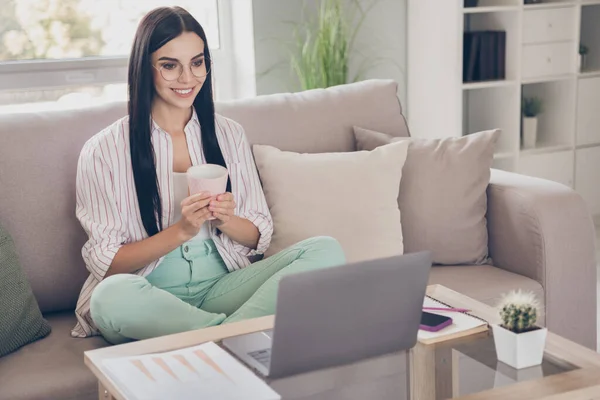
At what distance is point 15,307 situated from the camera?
2.00m

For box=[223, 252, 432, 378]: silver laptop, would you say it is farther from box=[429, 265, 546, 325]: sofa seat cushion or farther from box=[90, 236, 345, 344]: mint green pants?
box=[429, 265, 546, 325]: sofa seat cushion

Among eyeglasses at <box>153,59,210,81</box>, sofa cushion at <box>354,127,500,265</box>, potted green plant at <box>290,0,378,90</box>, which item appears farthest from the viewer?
potted green plant at <box>290,0,378,90</box>

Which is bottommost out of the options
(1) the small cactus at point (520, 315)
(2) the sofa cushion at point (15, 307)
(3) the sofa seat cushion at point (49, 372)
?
(3) the sofa seat cushion at point (49, 372)

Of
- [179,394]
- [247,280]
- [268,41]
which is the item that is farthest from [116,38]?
[179,394]

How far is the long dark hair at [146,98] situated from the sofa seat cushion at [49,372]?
343mm

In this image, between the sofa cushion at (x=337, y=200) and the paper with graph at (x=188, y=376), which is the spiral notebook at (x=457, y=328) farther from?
the sofa cushion at (x=337, y=200)

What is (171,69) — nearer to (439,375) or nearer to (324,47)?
(439,375)

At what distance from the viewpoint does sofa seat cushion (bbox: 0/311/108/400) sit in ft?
6.02

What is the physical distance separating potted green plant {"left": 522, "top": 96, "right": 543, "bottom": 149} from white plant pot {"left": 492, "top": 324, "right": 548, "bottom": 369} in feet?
9.55

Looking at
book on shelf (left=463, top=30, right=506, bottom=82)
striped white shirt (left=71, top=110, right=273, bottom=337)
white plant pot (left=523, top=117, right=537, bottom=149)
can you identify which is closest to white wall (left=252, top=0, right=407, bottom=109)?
book on shelf (left=463, top=30, right=506, bottom=82)

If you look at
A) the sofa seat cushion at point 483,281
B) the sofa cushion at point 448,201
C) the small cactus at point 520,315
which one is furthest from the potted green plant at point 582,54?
the small cactus at point 520,315

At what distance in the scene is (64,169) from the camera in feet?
7.47

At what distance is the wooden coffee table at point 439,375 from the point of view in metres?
1.47

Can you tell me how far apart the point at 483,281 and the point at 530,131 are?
219cm
